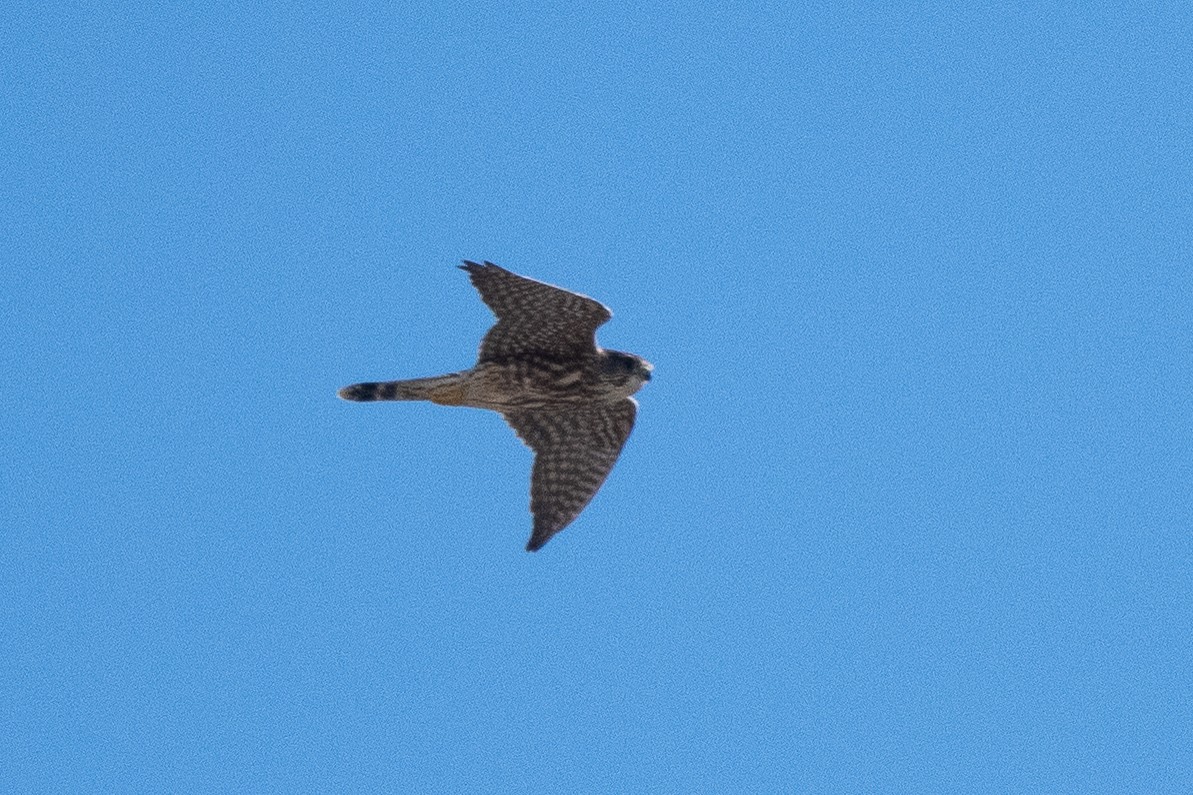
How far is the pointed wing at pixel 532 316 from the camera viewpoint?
17578 mm

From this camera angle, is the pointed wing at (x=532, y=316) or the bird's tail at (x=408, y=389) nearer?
the pointed wing at (x=532, y=316)

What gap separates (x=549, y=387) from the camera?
18.7m

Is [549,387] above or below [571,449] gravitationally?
above

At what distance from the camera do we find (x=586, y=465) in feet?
63.3

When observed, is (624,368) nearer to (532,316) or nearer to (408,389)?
(532,316)

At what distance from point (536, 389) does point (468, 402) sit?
1.98ft

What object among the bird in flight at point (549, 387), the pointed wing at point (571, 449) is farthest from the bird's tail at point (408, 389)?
the pointed wing at point (571, 449)

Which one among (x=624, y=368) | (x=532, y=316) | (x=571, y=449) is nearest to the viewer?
(x=532, y=316)

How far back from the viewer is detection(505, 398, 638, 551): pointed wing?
1909 centimetres

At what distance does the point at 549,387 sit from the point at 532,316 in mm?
908

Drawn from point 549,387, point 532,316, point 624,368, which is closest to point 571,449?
point 549,387

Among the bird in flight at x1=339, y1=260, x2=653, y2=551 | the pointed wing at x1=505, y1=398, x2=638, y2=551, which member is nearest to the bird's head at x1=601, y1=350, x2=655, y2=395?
the bird in flight at x1=339, y1=260, x2=653, y2=551

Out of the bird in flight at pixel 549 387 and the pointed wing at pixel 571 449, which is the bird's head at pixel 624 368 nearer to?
the bird in flight at pixel 549 387

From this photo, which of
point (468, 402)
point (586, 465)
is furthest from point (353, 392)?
point (586, 465)
